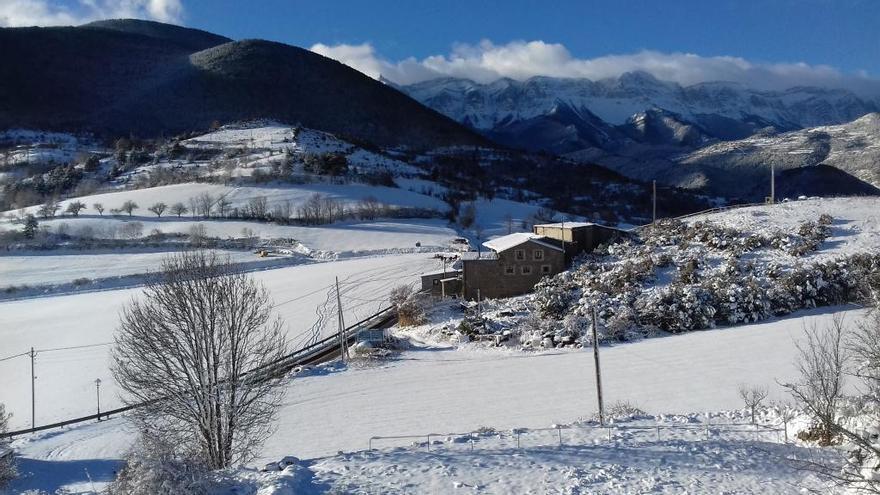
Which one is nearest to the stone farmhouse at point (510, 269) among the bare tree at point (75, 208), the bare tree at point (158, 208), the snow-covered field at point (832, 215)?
the snow-covered field at point (832, 215)

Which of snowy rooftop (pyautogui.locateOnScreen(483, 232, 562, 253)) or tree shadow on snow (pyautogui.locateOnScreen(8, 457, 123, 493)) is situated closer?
tree shadow on snow (pyautogui.locateOnScreen(8, 457, 123, 493))

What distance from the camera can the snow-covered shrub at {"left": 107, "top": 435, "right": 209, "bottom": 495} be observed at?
9352 mm

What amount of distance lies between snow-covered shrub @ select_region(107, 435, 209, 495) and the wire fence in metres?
4.77

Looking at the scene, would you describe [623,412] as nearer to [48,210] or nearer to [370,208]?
[370,208]

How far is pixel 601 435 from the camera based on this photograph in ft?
45.8

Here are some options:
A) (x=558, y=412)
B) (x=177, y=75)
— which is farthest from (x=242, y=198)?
(x=177, y=75)

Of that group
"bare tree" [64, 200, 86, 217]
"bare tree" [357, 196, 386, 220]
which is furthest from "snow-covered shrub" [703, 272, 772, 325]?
"bare tree" [64, 200, 86, 217]

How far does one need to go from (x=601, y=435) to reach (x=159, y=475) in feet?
29.6

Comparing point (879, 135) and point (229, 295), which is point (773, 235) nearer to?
point (229, 295)

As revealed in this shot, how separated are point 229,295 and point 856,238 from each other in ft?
105

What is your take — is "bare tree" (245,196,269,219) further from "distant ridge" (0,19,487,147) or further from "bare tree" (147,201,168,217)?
"distant ridge" (0,19,487,147)

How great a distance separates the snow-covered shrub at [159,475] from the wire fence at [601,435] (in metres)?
4.77

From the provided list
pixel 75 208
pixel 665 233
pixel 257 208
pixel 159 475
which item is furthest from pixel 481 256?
pixel 75 208

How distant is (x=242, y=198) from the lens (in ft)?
265
